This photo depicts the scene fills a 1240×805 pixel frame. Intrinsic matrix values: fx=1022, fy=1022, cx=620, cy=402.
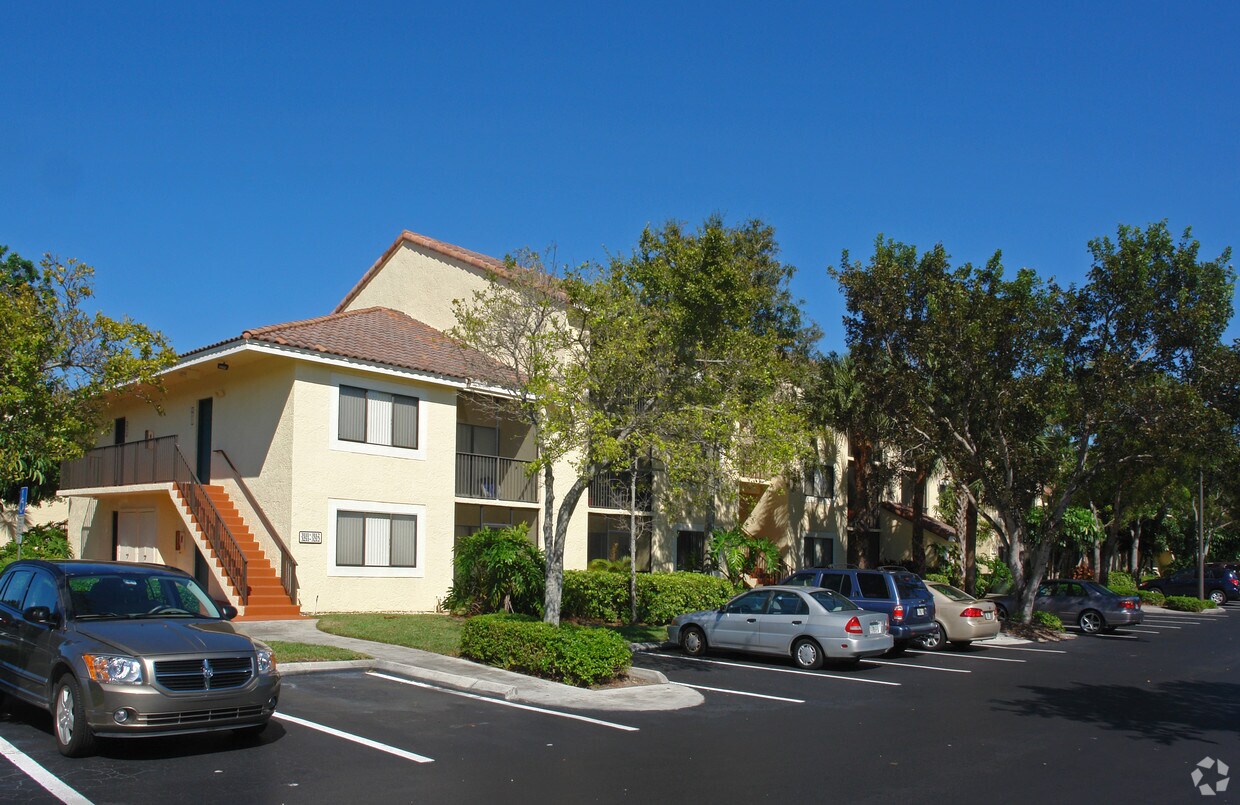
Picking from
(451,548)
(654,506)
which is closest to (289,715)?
(451,548)

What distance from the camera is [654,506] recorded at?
30016 mm

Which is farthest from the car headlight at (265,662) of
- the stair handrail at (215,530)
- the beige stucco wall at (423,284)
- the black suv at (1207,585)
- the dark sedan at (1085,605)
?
the black suv at (1207,585)

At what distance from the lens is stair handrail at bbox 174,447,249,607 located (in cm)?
2016

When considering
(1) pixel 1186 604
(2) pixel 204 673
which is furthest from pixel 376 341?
(1) pixel 1186 604

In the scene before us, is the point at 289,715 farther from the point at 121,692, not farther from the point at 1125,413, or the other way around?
the point at 1125,413

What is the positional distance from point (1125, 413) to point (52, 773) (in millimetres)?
22854

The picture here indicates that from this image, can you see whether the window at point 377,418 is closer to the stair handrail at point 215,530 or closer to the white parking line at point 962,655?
the stair handrail at point 215,530

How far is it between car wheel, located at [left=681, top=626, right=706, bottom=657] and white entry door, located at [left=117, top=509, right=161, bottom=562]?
14.4 meters

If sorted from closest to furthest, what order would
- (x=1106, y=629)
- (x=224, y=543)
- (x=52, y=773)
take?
(x=52, y=773), (x=224, y=543), (x=1106, y=629)

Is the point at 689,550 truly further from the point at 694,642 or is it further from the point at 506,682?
the point at 506,682

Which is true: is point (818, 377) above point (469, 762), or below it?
above

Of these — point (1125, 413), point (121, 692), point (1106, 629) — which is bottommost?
point (1106, 629)

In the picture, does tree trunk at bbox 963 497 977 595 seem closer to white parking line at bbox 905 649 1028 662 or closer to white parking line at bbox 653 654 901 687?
white parking line at bbox 905 649 1028 662

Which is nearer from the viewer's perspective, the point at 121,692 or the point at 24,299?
the point at 121,692
